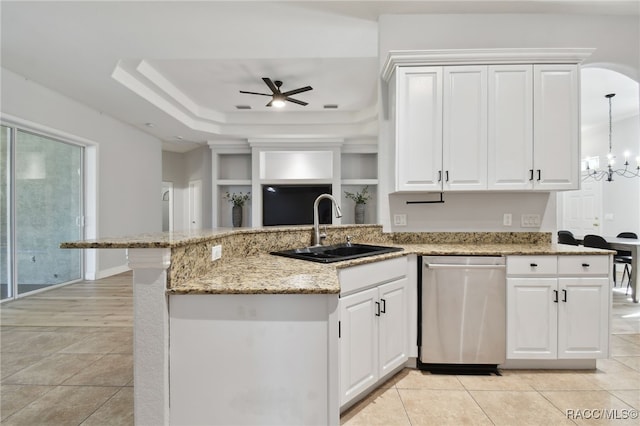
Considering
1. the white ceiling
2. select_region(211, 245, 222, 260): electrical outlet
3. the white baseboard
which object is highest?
the white ceiling

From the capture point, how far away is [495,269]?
7.07 ft

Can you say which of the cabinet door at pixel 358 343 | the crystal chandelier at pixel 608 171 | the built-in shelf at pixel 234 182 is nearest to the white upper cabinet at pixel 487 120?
the cabinet door at pixel 358 343

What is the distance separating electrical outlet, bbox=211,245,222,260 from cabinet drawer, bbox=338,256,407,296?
2.13ft

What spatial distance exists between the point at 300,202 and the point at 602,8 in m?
5.19

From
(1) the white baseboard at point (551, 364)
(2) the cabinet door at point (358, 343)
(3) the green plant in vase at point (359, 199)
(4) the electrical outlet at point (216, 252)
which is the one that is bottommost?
(1) the white baseboard at point (551, 364)

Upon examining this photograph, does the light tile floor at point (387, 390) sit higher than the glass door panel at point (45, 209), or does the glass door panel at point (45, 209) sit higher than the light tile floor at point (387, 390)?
the glass door panel at point (45, 209)

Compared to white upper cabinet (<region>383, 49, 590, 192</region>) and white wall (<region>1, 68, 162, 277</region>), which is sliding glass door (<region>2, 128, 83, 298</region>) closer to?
white wall (<region>1, 68, 162, 277</region>)

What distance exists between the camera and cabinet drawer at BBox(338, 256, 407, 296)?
66.5 inches

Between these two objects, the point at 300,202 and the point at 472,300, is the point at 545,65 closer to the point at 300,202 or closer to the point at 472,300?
the point at 472,300

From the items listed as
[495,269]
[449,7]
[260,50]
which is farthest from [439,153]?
[260,50]

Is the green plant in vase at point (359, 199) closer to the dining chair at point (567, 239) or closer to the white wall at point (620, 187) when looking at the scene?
the dining chair at point (567, 239)

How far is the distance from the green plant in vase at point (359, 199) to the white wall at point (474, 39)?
3883 millimetres

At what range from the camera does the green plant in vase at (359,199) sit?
267 inches

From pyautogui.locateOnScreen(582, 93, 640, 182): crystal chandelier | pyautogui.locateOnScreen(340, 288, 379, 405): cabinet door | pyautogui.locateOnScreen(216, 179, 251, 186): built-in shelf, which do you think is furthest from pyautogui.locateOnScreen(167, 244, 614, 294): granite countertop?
pyautogui.locateOnScreen(582, 93, 640, 182): crystal chandelier
